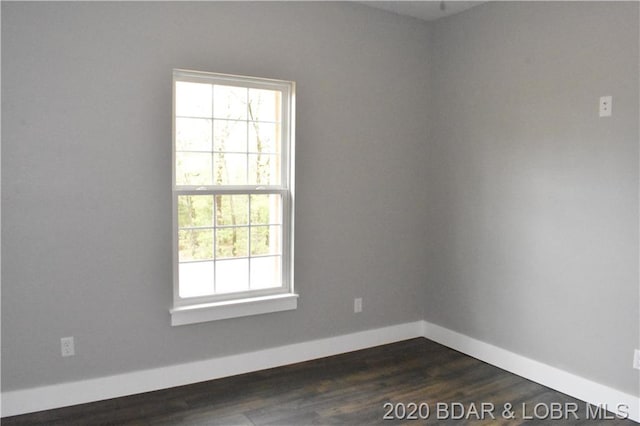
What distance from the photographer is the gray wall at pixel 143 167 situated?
9.53 ft

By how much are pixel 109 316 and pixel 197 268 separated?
0.62 m

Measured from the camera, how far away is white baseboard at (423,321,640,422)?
3090mm

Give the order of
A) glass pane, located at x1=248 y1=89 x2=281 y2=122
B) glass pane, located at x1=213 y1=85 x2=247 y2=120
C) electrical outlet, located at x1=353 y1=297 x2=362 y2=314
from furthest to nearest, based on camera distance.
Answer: electrical outlet, located at x1=353 y1=297 x2=362 y2=314 → glass pane, located at x1=248 y1=89 x2=281 y2=122 → glass pane, located at x1=213 y1=85 x2=247 y2=120

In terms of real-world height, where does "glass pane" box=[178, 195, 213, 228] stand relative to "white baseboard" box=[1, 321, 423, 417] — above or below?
above

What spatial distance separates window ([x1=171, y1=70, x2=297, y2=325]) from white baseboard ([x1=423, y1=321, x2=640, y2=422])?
4.58ft

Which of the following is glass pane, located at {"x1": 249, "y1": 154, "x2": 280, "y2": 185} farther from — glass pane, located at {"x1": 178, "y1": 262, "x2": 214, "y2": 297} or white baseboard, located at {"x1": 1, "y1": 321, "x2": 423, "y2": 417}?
white baseboard, located at {"x1": 1, "y1": 321, "x2": 423, "y2": 417}

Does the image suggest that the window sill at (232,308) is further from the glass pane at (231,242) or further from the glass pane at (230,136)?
the glass pane at (230,136)

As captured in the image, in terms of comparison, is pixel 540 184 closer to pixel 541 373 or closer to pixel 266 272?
pixel 541 373

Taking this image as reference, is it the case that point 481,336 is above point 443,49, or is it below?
below

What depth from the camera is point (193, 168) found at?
342cm

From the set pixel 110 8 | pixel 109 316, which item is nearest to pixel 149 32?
pixel 110 8

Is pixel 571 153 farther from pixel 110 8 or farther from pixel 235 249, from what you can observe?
pixel 110 8

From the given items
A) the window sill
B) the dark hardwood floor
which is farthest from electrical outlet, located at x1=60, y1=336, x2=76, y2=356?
the window sill

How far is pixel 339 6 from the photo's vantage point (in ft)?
12.6
